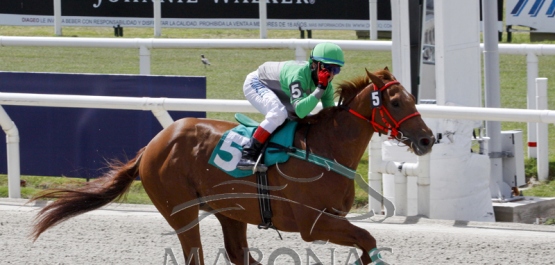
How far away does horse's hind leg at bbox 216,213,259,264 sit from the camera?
5.08 metres

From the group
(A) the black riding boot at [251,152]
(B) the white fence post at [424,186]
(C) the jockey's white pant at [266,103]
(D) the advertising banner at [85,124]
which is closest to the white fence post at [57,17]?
(D) the advertising banner at [85,124]

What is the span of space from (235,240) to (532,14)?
1050 centimetres

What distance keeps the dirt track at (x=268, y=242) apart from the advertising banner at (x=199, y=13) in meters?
8.99

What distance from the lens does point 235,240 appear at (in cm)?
512

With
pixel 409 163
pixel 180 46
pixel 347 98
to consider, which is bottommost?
pixel 409 163

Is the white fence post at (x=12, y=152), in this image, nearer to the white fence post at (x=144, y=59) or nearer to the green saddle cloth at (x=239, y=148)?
the white fence post at (x=144, y=59)

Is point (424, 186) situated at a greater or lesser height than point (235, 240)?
greater

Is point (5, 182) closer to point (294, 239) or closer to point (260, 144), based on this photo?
point (294, 239)

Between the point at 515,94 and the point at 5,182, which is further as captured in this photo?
the point at 515,94

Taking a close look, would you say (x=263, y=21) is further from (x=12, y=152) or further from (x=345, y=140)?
(x=345, y=140)

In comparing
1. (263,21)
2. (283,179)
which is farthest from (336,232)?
(263,21)

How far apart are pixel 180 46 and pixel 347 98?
12.5 ft

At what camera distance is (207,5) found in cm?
1608

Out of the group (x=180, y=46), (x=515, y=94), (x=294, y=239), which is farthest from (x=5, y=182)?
(x=515, y=94)
